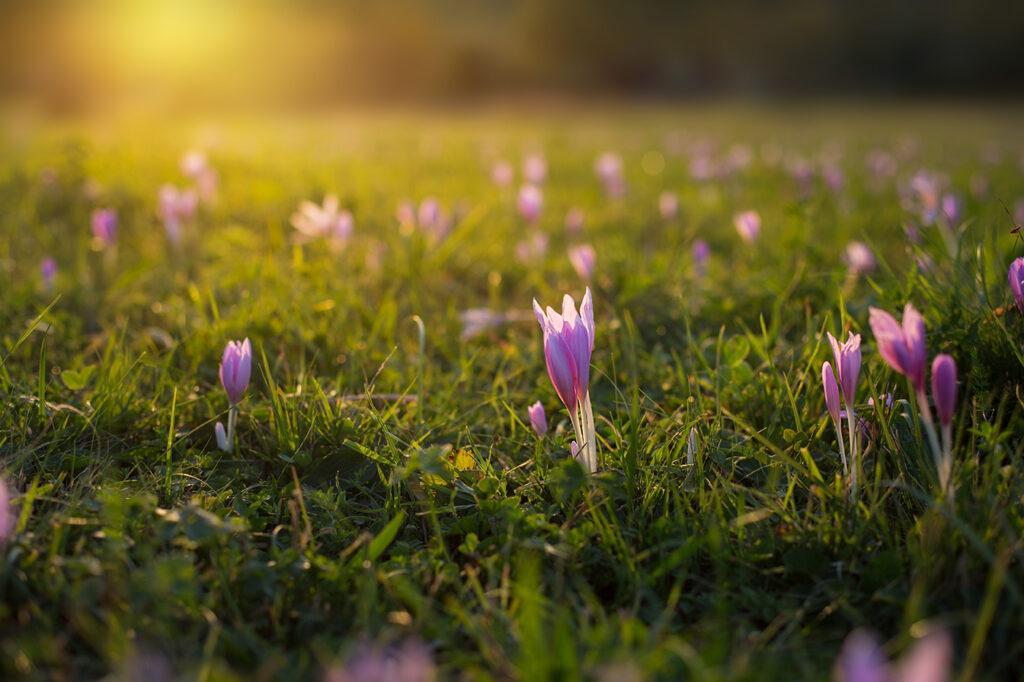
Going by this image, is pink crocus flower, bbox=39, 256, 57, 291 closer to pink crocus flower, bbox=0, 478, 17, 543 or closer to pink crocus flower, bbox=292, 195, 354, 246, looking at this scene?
pink crocus flower, bbox=292, 195, 354, 246

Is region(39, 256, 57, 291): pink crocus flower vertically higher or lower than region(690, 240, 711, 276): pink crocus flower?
lower

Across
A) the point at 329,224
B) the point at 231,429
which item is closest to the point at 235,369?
the point at 231,429

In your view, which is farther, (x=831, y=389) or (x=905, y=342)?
(x=831, y=389)

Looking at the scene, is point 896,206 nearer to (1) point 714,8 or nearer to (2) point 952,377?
(2) point 952,377

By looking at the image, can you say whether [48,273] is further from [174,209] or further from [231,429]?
[231,429]

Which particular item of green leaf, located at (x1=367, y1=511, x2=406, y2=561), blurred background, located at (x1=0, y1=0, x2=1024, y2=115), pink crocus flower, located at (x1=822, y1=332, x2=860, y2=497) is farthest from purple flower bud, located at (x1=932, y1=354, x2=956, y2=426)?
blurred background, located at (x1=0, y1=0, x2=1024, y2=115)

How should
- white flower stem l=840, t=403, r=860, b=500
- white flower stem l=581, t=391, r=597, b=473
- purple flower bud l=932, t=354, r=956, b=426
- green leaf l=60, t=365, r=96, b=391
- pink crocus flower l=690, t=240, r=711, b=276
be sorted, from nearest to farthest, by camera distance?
purple flower bud l=932, t=354, r=956, b=426 < white flower stem l=840, t=403, r=860, b=500 < white flower stem l=581, t=391, r=597, b=473 < green leaf l=60, t=365, r=96, b=391 < pink crocus flower l=690, t=240, r=711, b=276

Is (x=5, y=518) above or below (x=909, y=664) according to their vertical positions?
below
